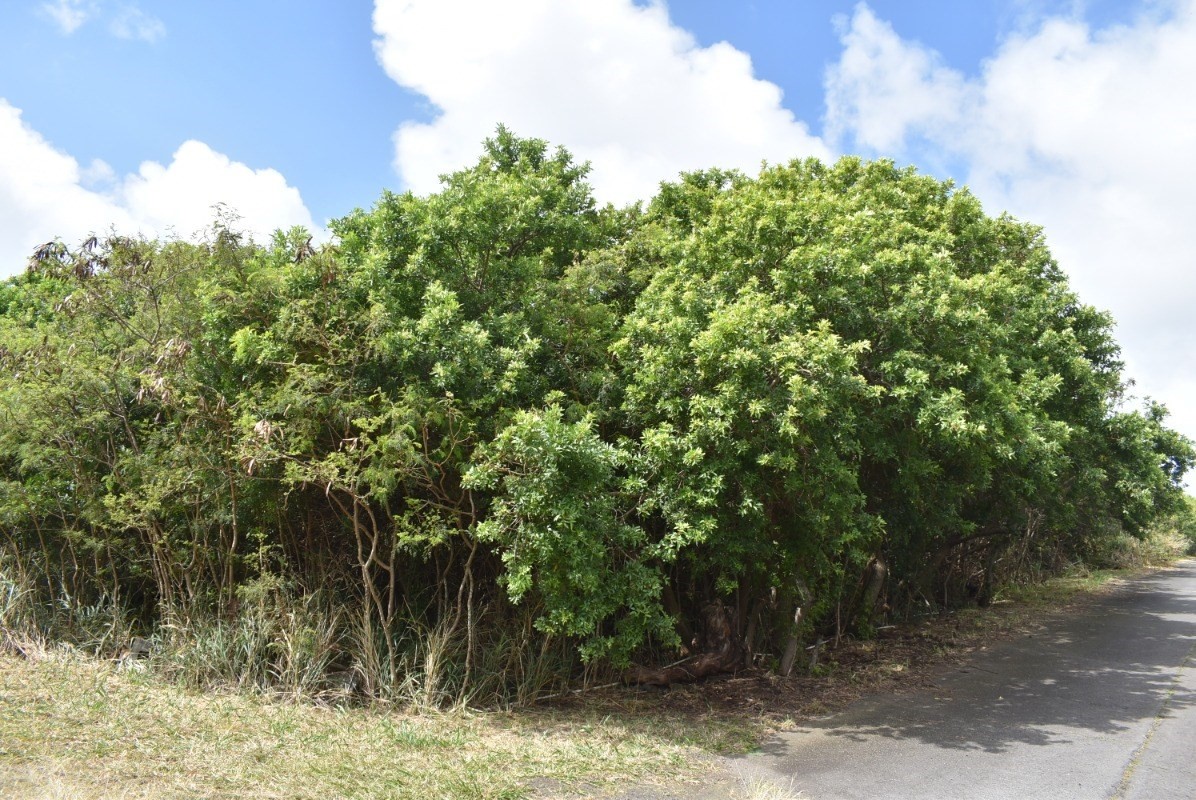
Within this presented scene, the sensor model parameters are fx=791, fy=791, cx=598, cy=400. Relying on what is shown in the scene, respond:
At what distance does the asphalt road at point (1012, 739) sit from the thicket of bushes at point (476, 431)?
5.52 feet

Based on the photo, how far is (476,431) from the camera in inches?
306

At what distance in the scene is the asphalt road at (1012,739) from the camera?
622 centimetres

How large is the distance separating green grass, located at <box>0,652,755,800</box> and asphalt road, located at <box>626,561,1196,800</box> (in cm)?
86

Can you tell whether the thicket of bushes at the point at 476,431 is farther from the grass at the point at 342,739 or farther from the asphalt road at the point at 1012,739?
the asphalt road at the point at 1012,739

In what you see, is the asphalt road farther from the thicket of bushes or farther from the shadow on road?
the thicket of bushes

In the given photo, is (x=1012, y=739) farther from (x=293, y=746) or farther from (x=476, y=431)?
(x=293, y=746)

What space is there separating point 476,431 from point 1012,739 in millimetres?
5938

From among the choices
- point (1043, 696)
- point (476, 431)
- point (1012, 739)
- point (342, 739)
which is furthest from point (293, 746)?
point (1043, 696)

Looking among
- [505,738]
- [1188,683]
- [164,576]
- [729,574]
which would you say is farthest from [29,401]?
[1188,683]

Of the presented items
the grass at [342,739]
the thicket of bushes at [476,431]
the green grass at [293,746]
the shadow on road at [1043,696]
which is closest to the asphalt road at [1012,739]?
the shadow on road at [1043,696]

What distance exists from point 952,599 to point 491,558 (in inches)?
526

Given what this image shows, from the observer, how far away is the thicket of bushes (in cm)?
736

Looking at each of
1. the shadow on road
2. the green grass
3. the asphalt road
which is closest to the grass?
the green grass

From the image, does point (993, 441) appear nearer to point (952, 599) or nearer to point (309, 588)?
point (309, 588)
